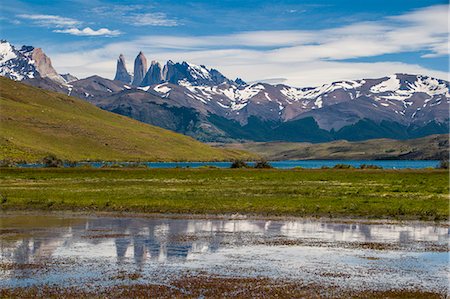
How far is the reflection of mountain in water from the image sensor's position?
34156 millimetres

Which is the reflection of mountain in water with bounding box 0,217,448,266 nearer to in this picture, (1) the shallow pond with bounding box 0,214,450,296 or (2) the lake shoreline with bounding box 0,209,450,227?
(1) the shallow pond with bounding box 0,214,450,296

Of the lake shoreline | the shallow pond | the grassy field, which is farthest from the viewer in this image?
the grassy field

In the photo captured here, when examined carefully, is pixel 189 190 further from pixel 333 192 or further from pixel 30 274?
pixel 30 274

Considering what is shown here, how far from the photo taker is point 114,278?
2756cm

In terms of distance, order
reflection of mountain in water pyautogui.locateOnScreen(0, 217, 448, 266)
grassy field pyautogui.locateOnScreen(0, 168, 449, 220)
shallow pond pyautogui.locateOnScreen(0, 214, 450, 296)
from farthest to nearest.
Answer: grassy field pyautogui.locateOnScreen(0, 168, 449, 220), reflection of mountain in water pyautogui.locateOnScreen(0, 217, 448, 266), shallow pond pyautogui.locateOnScreen(0, 214, 450, 296)

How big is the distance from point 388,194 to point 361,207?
→ 1259 cm

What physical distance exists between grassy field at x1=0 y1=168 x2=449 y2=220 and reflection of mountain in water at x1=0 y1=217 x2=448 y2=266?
7.39 m

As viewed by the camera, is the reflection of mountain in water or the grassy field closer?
the reflection of mountain in water

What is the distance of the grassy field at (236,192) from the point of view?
186ft

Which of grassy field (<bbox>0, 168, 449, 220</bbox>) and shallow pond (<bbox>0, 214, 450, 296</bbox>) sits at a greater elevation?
grassy field (<bbox>0, 168, 449, 220</bbox>)

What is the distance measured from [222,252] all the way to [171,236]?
23.0 feet

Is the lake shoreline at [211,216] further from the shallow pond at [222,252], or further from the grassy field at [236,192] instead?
the grassy field at [236,192]

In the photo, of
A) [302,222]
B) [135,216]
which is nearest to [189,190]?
[135,216]

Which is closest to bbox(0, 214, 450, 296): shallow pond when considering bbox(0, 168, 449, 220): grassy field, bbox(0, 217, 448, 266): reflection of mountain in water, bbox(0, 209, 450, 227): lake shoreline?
bbox(0, 217, 448, 266): reflection of mountain in water
